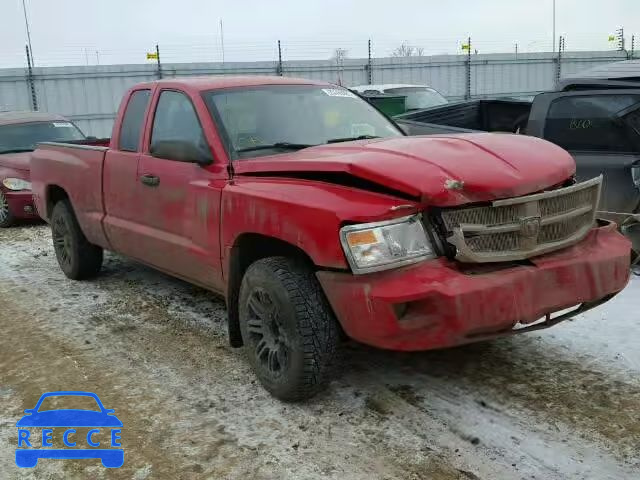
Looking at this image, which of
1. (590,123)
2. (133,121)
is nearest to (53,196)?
(133,121)

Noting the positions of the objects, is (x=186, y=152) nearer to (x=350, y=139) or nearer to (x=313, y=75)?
(x=350, y=139)

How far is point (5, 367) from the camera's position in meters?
4.16

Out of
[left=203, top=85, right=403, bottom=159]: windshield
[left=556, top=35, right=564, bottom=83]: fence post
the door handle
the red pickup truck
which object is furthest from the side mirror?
[left=556, top=35, right=564, bottom=83]: fence post

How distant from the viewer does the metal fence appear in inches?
625

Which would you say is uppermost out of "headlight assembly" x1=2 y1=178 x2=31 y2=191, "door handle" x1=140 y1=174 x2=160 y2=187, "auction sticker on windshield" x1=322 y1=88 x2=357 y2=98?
"auction sticker on windshield" x1=322 y1=88 x2=357 y2=98

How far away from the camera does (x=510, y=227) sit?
309cm

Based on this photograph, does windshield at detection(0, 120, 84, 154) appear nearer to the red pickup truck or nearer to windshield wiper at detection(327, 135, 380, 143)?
the red pickup truck

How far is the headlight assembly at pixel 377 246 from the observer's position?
9.72 feet

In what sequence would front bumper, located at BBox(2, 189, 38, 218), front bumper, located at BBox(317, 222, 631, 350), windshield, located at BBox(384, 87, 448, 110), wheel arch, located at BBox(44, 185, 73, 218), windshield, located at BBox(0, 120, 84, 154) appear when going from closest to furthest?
front bumper, located at BBox(317, 222, 631, 350), wheel arch, located at BBox(44, 185, 73, 218), front bumper, located at BBox(2, 189, 38, 218), windshield, located at BBox(0, 120, 84, 154), windshield, located at BBox(384, 87, 448, 110)

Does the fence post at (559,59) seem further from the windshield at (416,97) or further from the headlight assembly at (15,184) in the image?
the headlight assembly at (15,184)

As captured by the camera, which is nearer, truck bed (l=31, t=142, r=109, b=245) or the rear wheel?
truck bed (l=31, t=142, r=109, b=245)

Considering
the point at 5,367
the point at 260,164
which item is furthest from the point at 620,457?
the point at 5,367

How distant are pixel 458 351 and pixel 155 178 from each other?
2.36 m

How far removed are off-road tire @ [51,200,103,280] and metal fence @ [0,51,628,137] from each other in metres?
10.9
